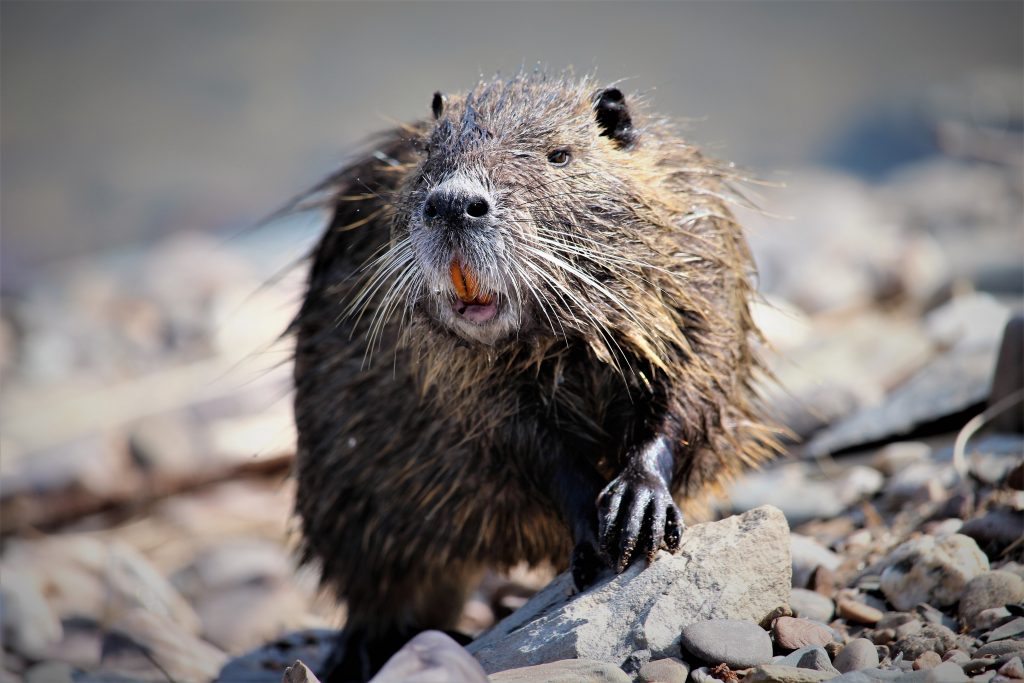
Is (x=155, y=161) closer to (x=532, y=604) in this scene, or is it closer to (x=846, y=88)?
(x=846, y=88)

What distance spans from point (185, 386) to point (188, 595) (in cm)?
251

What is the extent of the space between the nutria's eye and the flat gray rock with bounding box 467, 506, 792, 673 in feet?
3.61

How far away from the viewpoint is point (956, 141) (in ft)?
36.3

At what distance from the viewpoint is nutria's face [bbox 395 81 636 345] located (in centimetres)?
281

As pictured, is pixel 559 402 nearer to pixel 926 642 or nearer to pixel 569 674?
pixel 569 674

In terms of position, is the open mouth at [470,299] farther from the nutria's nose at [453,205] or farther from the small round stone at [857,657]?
the small round stone at [857,657]

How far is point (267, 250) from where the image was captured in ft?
37.8

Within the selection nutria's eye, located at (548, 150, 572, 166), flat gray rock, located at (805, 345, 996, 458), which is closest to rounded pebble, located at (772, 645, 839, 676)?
nutria's eye, located at (548, 150, 572, 166)

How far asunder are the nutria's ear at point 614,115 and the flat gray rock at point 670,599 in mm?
1206

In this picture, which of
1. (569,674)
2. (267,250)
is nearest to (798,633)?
(569,674)

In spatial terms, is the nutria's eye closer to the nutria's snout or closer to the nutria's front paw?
the nutria's snout

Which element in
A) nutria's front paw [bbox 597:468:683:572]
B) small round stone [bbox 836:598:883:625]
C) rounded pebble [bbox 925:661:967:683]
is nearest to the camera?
rounded pebble [bbox 925:661:967:683]

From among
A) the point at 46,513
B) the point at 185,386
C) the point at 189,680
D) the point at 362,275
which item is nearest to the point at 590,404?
the point at 362,275

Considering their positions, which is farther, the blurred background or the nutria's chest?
the blurred background
